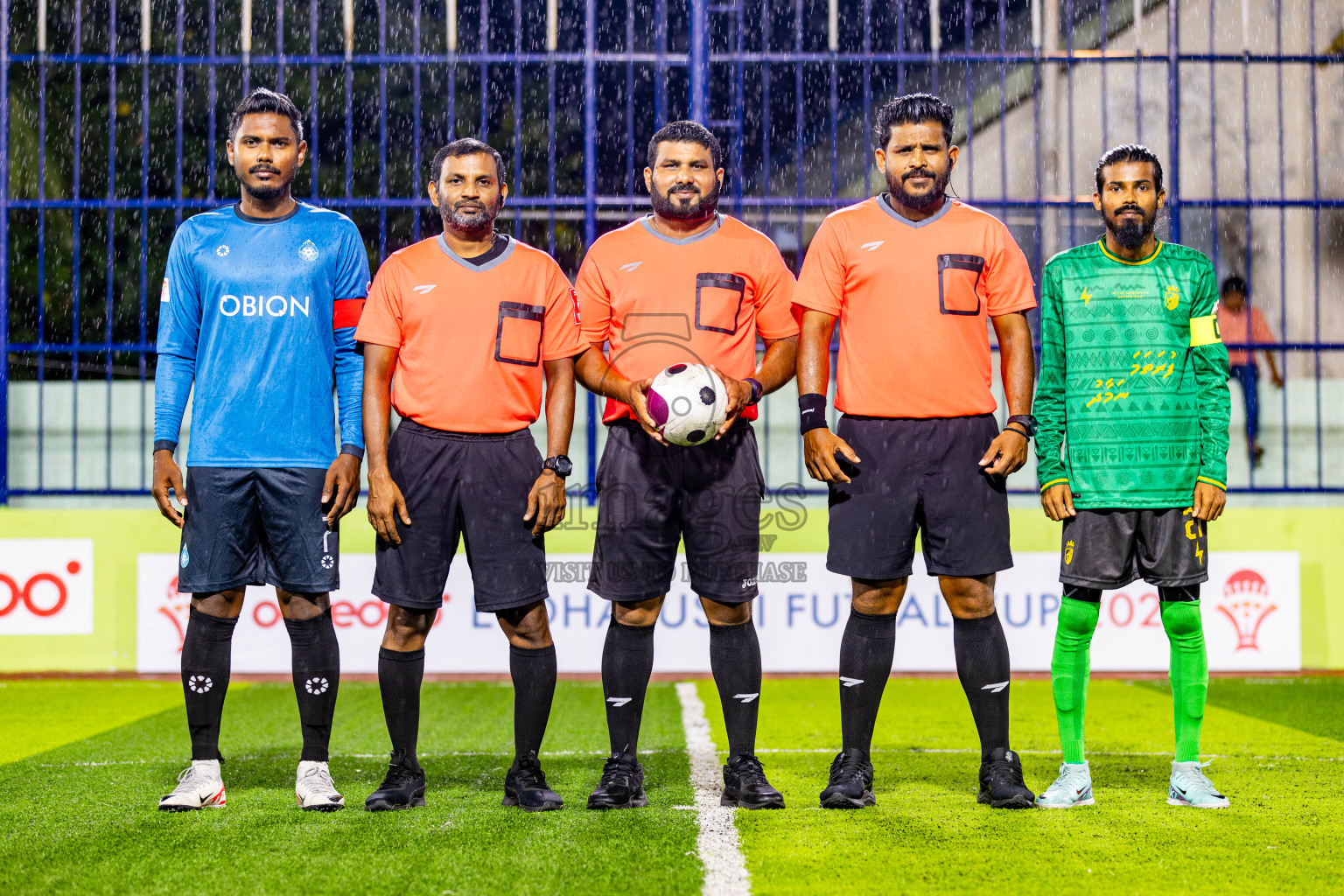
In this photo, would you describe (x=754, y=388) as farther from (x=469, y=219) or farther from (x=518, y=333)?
(x=469, y=219)

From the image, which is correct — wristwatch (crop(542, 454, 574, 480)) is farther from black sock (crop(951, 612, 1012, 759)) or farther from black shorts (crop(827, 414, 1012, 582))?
black sock (crop(951, 612, 1012, 759))

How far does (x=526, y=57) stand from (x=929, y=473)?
4.90 meters

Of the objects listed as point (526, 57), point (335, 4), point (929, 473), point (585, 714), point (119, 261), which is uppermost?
point (335, 4)

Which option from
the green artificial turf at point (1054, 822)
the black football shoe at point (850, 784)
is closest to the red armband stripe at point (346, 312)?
the green artificial turf at point (1054, 822)

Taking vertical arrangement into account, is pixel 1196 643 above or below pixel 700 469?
below

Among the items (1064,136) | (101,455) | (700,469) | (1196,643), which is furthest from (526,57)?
(1064,136)

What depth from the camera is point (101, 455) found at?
7969mm

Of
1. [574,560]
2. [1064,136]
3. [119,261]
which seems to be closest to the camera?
[574,560]

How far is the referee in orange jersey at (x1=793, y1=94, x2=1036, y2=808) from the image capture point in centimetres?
370

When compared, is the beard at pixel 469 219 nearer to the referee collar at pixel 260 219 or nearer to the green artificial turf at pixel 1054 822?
the referee collar at pixel 260 219

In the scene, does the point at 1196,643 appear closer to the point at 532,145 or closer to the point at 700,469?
the point at 700,469

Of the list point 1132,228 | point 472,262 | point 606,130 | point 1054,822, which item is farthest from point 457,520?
point 606,130

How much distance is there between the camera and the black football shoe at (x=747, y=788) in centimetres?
362

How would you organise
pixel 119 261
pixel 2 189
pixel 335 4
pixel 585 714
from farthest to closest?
1. pixel 335 4
2. pixel 119 261
3. pixel 2 189
4. pixel 585 714
